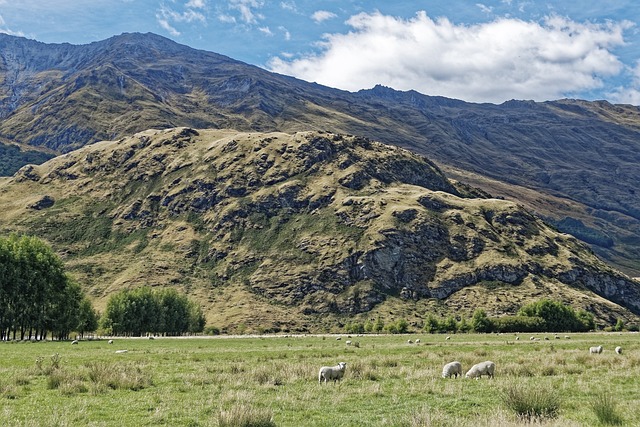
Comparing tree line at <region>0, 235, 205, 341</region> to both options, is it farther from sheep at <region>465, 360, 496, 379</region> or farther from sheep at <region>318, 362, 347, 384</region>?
sheep at <region>465, 360, 496, 379</region>

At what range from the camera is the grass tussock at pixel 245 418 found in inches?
595

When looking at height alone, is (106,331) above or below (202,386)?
below

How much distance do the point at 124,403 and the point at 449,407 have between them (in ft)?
42.4

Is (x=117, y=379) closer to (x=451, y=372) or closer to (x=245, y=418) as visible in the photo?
(x=245, y=418)

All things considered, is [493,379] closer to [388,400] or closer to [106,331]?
[388,400]

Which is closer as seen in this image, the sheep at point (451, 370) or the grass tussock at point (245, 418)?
the grass tussock at point (245, 418)

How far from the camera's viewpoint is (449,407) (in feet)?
61.9

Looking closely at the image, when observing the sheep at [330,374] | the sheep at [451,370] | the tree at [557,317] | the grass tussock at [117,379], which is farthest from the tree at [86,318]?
the tree at [557,317]

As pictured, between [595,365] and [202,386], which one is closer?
[202,386]

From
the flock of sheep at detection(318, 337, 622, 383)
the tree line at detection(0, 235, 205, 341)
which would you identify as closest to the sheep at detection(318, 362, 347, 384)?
the flock of sheep at detection(318, 337, 622, 383)

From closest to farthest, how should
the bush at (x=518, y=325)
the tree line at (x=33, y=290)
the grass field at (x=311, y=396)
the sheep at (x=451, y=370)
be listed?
1. the grass field at (x=311, y=396)
2. the sheep at (x=451, y=370)
3. the tree line at (x=33, y=290)
4. the bush at (x=518, y=325)

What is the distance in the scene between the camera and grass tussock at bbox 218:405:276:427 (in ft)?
49.5

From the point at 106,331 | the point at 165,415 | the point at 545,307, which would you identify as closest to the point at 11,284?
the point at 106,331

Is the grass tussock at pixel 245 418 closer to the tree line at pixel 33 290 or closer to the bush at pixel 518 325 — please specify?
the tree line at pixel 33 290
